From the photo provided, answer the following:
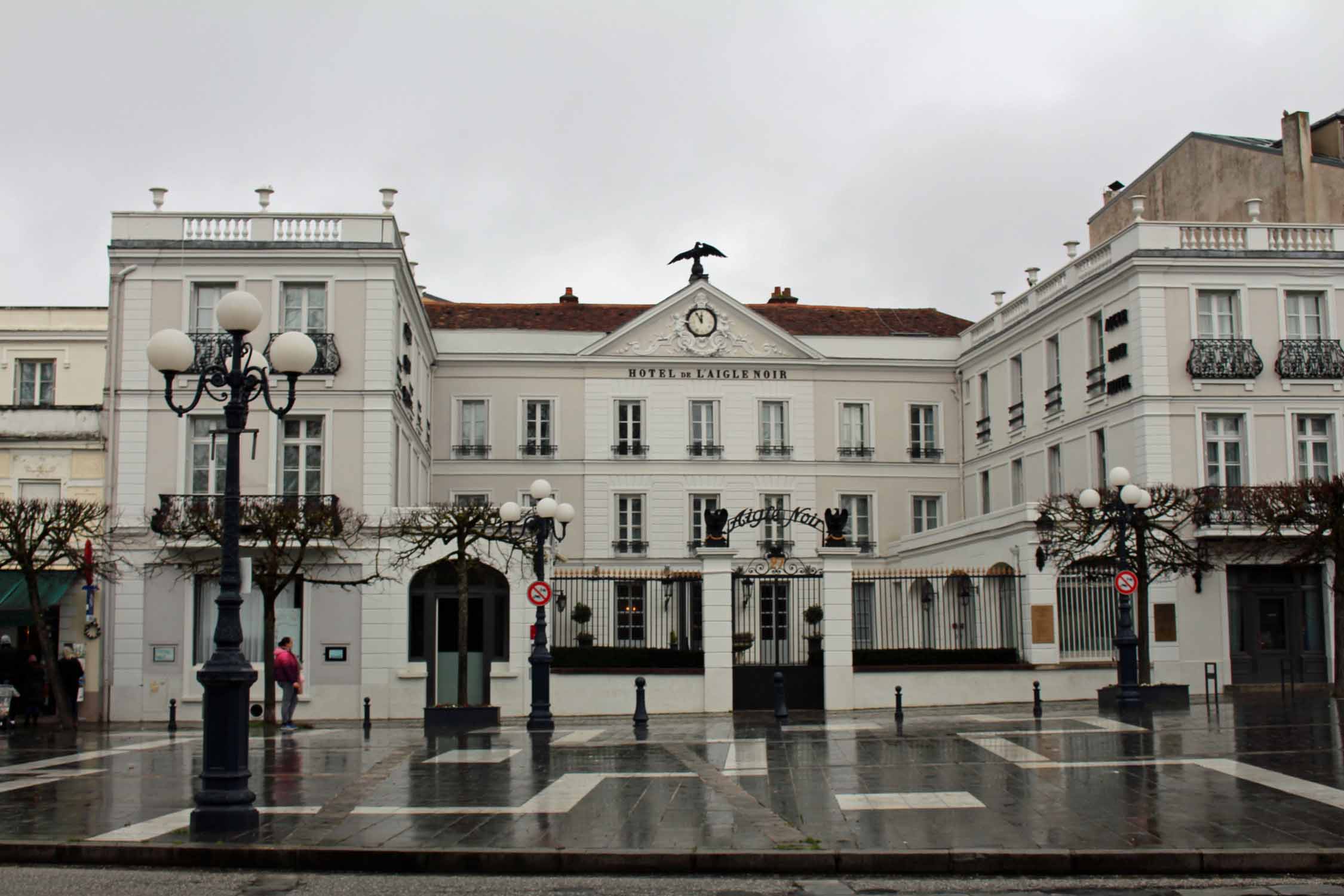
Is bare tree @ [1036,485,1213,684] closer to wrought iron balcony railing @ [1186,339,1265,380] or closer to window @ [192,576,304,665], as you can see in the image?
wrought iron balcony railing @ [1186,339,1265,380]

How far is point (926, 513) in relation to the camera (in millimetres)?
44250

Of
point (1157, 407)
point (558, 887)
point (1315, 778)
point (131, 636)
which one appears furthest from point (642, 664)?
point (558, 887)

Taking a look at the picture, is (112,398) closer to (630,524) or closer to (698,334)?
(630,524)

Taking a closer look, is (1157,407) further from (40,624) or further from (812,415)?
(40,624)

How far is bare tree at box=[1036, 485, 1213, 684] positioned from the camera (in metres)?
27.5

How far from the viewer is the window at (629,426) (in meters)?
43.2

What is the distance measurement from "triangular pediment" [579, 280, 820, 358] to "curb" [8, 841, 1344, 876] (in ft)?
108

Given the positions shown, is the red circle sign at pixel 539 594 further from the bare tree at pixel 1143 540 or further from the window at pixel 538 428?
the window at pixel 538 428

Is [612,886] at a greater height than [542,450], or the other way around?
[542,450]

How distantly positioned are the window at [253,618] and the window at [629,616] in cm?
731

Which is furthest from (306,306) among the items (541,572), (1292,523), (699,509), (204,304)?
(1292,523)

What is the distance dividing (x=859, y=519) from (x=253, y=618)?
1943 cm

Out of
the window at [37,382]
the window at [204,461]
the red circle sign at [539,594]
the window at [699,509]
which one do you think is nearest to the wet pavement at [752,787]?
the red circle sign at [539,594]

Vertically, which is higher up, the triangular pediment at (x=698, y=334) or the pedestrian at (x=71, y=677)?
the triangular pediment at (x=698, y=334)
